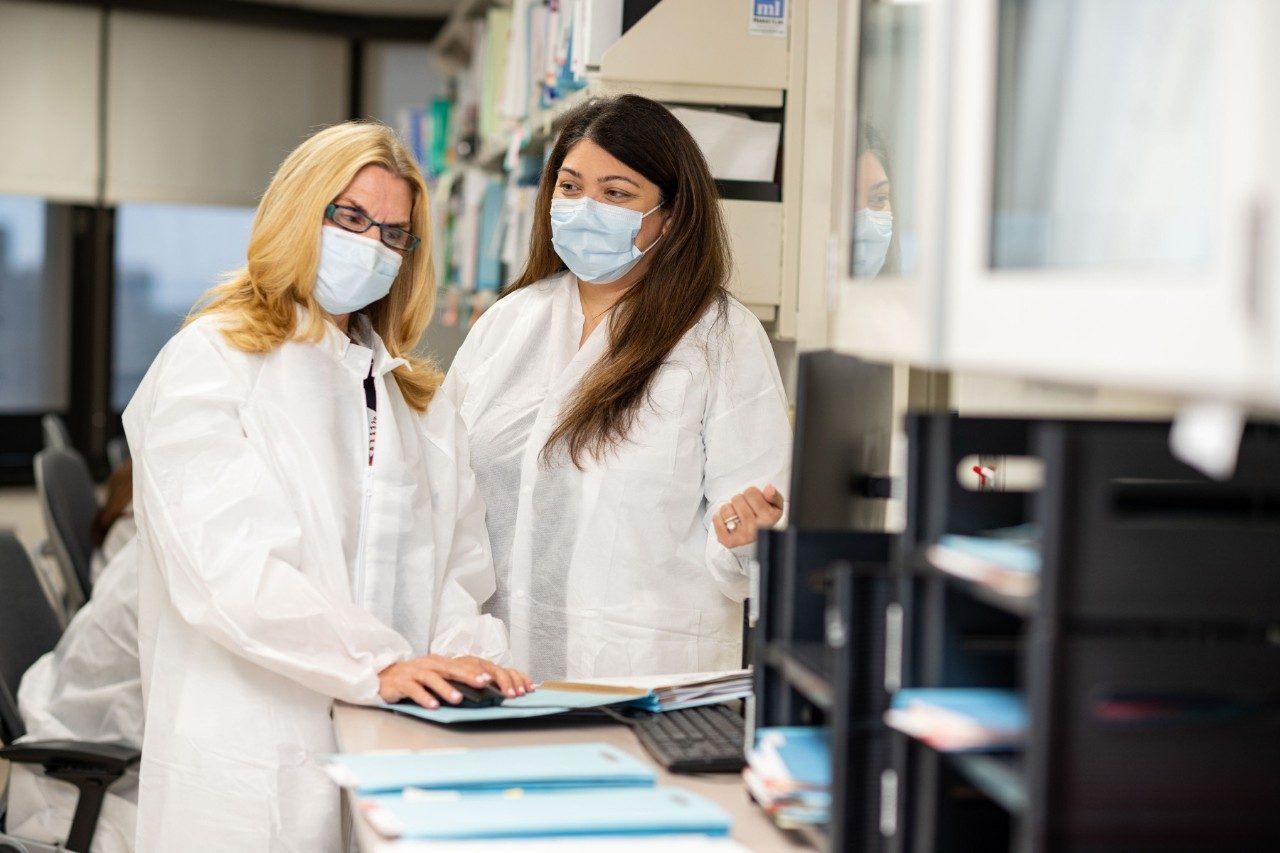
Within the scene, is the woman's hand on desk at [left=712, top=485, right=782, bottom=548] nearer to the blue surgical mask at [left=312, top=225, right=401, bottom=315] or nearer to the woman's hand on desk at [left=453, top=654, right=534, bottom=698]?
the woman's hand on desk at [left=453, top=654, right=534, bottom=698]

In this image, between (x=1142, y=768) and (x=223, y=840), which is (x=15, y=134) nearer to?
(x=223, y=840)

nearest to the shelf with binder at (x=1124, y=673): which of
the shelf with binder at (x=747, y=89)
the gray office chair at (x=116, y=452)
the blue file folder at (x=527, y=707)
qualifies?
the blue file folder at (x=527, y=707)

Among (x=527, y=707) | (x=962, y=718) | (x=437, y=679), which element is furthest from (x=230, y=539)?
(x=962, y=718)

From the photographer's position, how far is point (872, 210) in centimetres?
118

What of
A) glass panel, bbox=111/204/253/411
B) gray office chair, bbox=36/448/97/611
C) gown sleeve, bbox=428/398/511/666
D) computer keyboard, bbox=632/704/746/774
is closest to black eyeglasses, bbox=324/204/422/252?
gown sleeve, bbox=428/398/511/666

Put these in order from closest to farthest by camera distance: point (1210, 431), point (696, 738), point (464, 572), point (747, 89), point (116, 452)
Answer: point (1210, 431), point (696, 738), point (464, 572), point (747, 89), point (116, 452)

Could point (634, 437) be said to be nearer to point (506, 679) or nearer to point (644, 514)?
point (644, 514)

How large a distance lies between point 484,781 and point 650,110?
1.22 m

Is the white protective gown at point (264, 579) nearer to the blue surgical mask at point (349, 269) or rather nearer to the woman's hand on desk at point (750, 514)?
the blue surgical mask at point (349, 269)

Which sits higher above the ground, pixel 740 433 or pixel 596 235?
pixel 596 235

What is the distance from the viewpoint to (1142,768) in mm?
814

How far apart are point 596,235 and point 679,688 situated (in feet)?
2.43

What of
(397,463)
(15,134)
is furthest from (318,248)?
(15,134)

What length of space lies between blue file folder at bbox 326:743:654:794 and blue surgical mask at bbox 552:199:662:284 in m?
0.93
